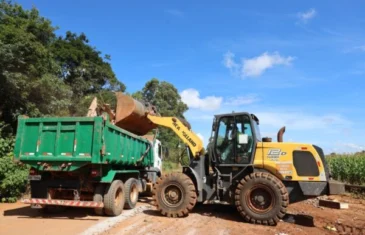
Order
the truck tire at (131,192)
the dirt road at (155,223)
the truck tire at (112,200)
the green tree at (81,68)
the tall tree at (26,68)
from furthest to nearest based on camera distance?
1. the green tree at (81,68)
2. the tall tree at (26,68)
3. the truck tire at (131,192)
4. the truck tire at (112,200)
5. the dirt road at (155,223)

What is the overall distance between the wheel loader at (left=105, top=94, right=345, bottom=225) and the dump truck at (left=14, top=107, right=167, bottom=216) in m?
1.53

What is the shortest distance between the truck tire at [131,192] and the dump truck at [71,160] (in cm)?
78

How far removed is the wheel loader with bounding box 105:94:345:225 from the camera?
8.55 metres

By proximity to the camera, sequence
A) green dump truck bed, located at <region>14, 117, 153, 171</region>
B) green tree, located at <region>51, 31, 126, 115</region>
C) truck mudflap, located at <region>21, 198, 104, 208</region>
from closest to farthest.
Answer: green dump truck bed, located at <region>14, 117, 153, 171</region>, truck mudflap, located at <region>21, 198, 104, 208</region>, green tree, located at <region>51, 31, 126, 115</region>

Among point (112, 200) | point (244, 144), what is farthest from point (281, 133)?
point (112, 200)

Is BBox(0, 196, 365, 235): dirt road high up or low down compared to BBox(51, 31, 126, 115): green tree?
down

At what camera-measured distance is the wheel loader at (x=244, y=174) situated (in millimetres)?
8547

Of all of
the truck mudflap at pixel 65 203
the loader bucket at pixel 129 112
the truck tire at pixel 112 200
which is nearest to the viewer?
the truck mudflap at pixel 65 203

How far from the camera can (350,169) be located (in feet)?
62.1

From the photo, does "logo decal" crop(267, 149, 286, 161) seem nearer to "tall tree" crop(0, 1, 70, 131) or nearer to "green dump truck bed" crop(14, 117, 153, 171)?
"green dump truck bed" crop(14, 117, 153, 171)

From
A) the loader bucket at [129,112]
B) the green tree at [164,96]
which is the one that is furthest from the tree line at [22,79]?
the green tree at [164,96]

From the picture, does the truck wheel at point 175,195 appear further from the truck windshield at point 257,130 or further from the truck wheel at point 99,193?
the truck windshield at point 257,130

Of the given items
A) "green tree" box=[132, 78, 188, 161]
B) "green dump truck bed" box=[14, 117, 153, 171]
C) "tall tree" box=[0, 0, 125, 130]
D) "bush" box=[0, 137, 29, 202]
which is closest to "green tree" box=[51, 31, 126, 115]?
"green tree" box=[132, 78, 188, 161]

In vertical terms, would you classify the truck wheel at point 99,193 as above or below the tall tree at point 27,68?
below
